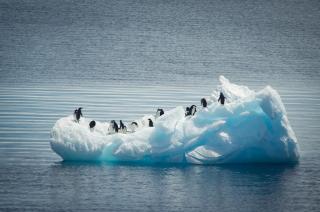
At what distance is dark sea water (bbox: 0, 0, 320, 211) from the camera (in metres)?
26.9

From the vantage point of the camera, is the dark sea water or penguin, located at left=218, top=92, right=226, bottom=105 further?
penguin, located at left=218, top=92, right=226, bottom=105

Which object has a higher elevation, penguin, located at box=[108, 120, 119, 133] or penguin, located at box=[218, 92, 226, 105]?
penguin, located at box=[218, 92, 226, 105]

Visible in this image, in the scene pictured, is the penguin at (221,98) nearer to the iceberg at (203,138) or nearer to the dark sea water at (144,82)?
the iceberg at (203,138)

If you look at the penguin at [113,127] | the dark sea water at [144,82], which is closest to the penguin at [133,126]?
the penguin at [113,127]

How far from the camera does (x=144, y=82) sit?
56.3 metres

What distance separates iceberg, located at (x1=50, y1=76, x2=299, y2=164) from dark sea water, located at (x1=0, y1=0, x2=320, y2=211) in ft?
1.82

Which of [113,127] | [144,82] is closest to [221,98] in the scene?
[113,127]

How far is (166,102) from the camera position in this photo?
45.2m

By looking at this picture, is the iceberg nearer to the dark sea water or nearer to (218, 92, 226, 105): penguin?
the dark sea water

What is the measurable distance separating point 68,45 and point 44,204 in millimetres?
50780

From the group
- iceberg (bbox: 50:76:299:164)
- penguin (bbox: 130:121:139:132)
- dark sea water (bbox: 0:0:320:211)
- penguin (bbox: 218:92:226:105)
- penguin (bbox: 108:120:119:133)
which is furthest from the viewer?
penguin (bbox: 130:121:139:132)

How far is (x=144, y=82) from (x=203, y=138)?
86.2 feet

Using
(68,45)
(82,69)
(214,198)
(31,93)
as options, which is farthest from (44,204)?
(68,45)

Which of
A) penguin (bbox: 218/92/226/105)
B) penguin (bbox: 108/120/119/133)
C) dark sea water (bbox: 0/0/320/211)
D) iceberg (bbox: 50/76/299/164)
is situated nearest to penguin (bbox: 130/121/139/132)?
penguin (bbox: 108/120/119/133)
